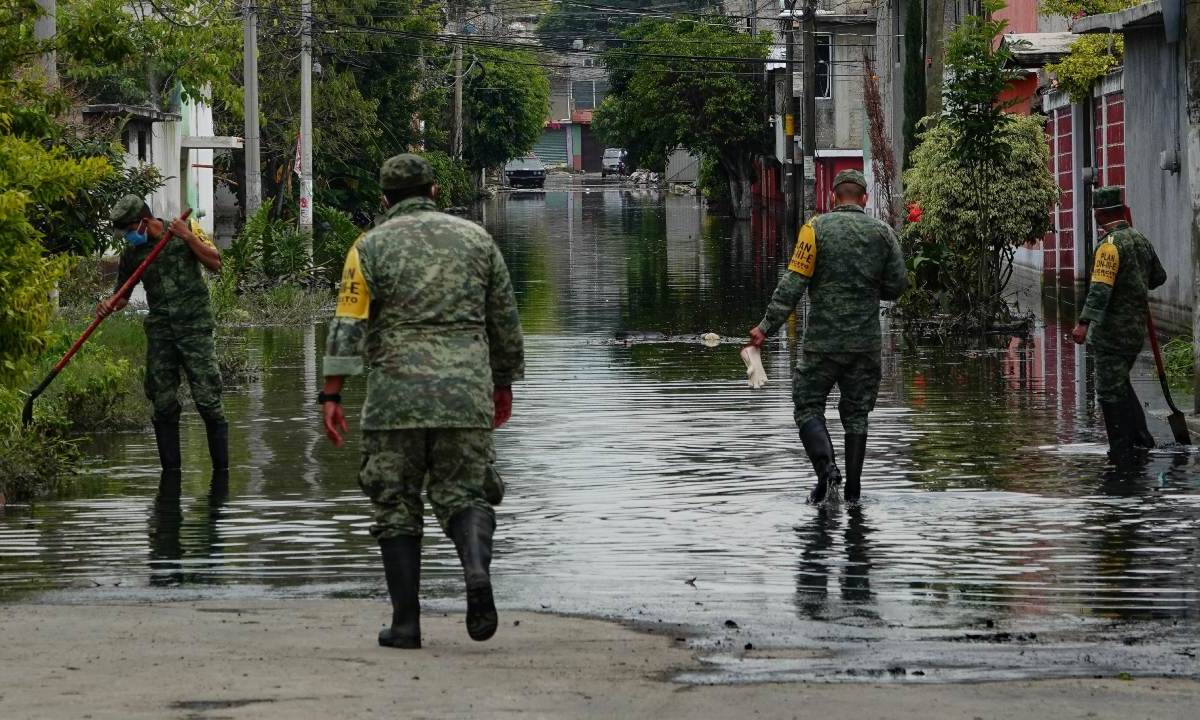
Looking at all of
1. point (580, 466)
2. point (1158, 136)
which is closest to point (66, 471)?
point (580, 466)

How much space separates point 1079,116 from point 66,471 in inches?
866

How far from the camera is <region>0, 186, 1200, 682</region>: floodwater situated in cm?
735

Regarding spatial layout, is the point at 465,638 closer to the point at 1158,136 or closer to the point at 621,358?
the point at 621,358

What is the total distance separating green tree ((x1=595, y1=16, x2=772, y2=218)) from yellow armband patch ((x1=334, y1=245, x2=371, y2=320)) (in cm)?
6221

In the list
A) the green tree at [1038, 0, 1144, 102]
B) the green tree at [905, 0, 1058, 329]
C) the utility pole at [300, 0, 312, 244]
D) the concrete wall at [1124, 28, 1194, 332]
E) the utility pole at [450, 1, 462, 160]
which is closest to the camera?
the green tree at [905, 0, 1058, 329]

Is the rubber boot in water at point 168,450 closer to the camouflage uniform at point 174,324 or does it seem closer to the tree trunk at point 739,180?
the camouflage uniform at point 174,324

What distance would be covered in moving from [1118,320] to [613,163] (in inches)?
5115

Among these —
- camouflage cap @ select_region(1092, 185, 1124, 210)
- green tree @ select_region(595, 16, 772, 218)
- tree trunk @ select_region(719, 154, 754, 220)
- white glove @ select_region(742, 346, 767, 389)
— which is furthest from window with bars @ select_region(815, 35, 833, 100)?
white glove @ select_region(742, 346, 767, 389)

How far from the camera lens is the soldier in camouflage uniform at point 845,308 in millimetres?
10734

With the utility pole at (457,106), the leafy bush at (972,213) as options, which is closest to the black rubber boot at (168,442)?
the leafy bush at (972,213)

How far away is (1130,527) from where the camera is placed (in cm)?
975

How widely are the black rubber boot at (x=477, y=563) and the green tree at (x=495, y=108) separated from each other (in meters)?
79.4

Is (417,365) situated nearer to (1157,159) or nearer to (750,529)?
(750,529)

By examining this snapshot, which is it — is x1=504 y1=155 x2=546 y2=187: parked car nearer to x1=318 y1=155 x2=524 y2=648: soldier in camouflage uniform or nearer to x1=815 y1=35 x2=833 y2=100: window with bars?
x1=815 y1=35 x2=833 y2=100: window with bars
